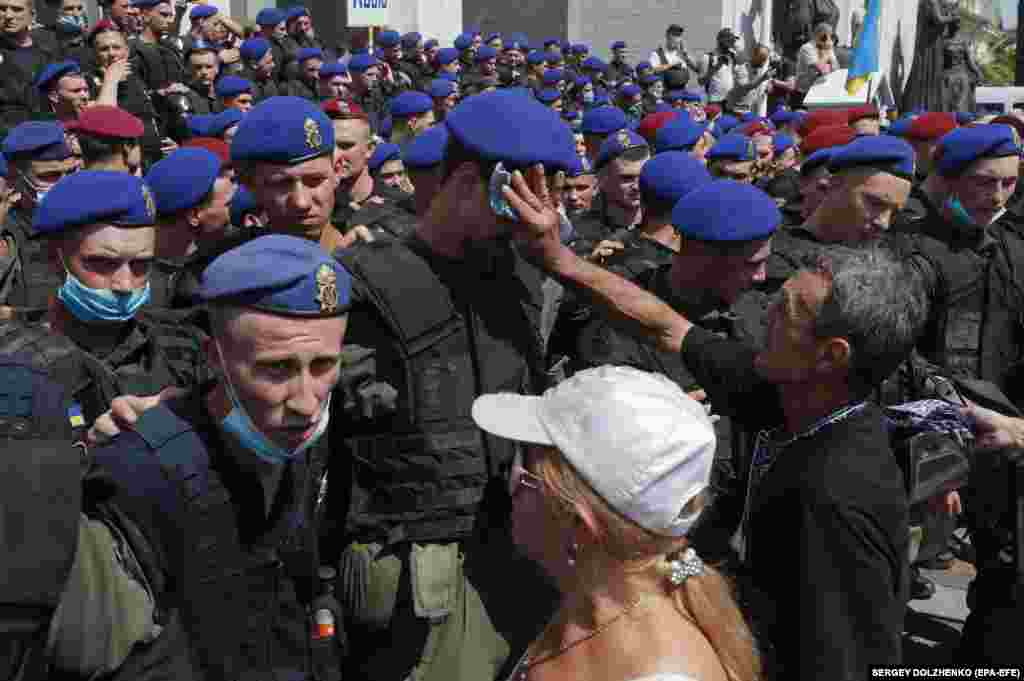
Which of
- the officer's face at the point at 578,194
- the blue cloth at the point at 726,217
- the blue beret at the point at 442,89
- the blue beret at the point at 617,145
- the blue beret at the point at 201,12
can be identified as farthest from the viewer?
the blue beret at the point at 201,12

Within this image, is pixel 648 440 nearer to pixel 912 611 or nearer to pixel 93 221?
pixel 93 221

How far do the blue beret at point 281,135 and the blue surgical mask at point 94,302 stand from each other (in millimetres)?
615

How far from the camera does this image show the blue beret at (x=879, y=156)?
543 centimetres

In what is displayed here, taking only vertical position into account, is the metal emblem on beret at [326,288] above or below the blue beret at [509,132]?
below

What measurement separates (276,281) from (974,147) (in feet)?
13.2

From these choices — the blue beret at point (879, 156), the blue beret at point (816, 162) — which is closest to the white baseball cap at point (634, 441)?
the blue beret at point (879, 156)

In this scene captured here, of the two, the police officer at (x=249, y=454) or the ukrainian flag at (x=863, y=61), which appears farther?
the ukrainian flag at (x=863, y=61)

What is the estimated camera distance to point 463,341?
3.07 meters

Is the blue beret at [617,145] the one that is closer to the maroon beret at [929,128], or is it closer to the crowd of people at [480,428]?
the crowd of people at [480,428]

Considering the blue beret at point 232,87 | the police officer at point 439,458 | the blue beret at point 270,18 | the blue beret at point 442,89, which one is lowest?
the police officer at point 439,458

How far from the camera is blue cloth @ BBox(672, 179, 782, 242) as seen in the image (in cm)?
412

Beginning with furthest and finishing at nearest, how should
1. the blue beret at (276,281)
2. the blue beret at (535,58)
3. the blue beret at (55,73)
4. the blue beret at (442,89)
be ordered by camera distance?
1. the blue beret at (535,58)
2. the blue beret at (442,89)
3. the blue beret at (55,73)
4. the blue beret at (276,281)

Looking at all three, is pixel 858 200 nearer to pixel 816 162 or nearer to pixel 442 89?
pixel 816 162

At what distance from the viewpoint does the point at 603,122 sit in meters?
8.70
